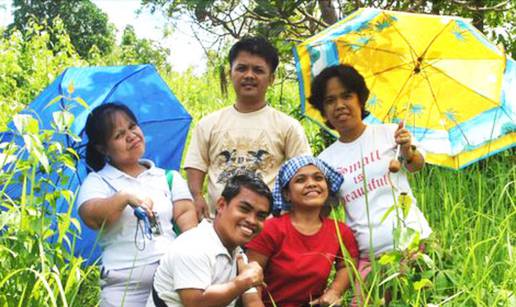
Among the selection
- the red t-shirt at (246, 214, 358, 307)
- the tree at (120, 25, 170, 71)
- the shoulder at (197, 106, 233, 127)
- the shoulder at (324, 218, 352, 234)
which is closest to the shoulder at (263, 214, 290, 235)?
the red t-shirt at (246, 214, 358, 307)

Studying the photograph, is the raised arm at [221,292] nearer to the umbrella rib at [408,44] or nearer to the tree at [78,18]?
the umbrella rib at [408,44]

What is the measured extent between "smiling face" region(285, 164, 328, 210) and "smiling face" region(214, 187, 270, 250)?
338 mm

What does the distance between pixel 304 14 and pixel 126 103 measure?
1797 millimetres

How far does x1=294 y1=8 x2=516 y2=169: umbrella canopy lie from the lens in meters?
3.40

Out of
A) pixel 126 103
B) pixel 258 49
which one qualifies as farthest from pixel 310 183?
pixel 126 103

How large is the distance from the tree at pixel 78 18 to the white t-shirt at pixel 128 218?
1289 inches

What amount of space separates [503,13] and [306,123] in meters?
1.87

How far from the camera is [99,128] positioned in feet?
9.75

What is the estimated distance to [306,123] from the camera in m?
5.80

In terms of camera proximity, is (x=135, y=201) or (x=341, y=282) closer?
(x=135, y=201)

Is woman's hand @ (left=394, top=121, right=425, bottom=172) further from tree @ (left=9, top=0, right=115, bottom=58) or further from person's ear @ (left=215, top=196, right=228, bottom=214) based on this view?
tree @ (left=9, top=0, right=115, bottom=58)

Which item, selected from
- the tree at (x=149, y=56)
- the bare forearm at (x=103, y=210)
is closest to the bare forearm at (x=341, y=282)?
the bare forearm at (x=103, y=210)

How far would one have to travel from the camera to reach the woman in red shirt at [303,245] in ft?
9.45

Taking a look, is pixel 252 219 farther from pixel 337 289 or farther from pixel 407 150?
pixel 407 150
